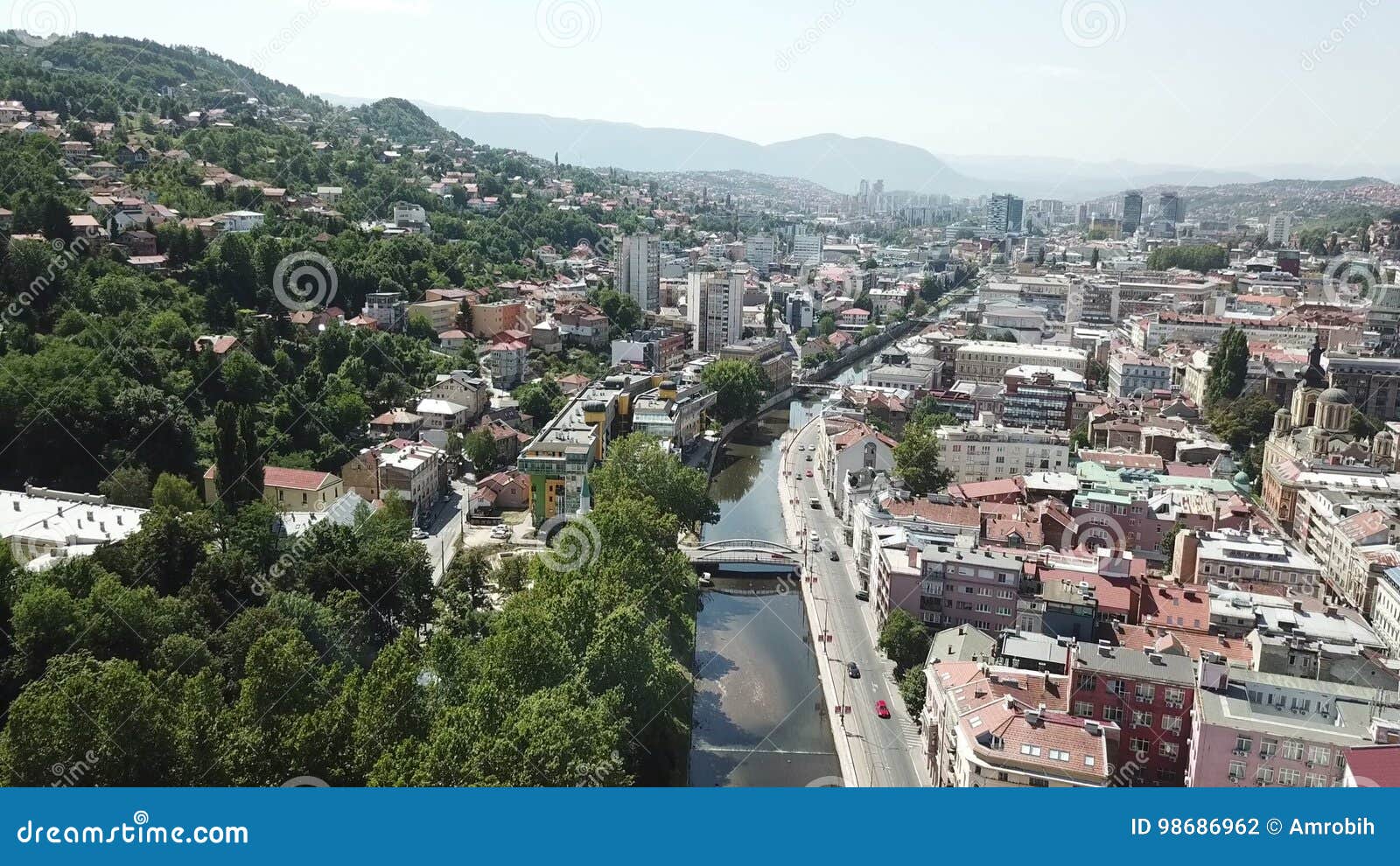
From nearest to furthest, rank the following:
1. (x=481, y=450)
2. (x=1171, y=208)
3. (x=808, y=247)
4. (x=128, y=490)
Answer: (x=128, y=490) < (x=481, y=450) < (x=808, y=247) < (x=1171, y=208)

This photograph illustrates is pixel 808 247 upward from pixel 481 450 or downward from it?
upward

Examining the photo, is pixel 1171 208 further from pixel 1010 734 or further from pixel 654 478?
pixel 1010 734

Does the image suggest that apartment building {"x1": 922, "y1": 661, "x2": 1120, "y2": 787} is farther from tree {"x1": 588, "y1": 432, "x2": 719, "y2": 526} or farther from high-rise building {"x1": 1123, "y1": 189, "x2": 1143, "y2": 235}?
high-rise building {"x1": 1123, "y1": 189, "x2": 1143, "y2": 235}

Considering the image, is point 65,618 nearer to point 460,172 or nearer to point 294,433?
point 294,433

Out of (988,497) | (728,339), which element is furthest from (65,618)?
(728,339)

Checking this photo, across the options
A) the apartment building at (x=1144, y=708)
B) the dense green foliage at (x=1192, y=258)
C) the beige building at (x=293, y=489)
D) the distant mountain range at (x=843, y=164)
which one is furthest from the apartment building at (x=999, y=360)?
the distant mountain range at (x=843, y=164)

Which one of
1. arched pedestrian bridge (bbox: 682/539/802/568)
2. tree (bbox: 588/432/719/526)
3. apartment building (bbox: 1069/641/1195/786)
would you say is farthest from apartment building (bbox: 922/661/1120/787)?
tree (bbox: 588/432/719/526)

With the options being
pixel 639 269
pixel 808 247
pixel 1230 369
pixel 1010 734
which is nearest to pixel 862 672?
pixel 1010 734
